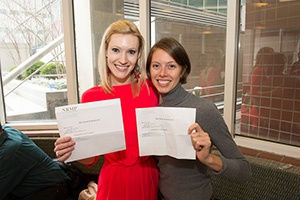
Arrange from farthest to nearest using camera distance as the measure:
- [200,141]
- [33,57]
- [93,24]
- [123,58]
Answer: [33,57], [93,24], [123,58], [200,141]

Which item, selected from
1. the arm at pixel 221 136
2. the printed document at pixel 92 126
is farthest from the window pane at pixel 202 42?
the printed document at pixel 92 126

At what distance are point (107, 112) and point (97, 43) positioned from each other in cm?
153

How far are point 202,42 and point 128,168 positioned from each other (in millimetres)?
1105

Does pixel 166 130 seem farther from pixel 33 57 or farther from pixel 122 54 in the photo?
pixel 33 57

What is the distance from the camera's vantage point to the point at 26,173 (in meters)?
1.47

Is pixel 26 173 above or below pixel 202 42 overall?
below

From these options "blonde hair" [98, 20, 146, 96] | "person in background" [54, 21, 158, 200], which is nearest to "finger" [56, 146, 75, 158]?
"person in background" [54, 21, 158, 200]

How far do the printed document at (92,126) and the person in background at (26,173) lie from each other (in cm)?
80

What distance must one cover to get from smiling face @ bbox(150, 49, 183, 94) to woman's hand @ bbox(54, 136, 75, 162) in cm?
41

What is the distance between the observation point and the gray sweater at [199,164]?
2.65 feet

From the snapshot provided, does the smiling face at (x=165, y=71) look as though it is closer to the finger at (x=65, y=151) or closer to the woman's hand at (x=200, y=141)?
the woman's hand at (x=200, y=141)

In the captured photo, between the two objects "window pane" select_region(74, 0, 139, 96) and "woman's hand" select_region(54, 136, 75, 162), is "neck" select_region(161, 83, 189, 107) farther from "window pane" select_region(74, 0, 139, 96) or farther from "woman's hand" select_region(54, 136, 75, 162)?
"window pane" select_region(74, 0, 139, 96)

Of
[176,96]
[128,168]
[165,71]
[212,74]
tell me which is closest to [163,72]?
[165,71]

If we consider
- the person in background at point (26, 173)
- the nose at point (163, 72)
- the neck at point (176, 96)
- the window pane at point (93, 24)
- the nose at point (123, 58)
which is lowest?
the person in background at point (26, 173)
